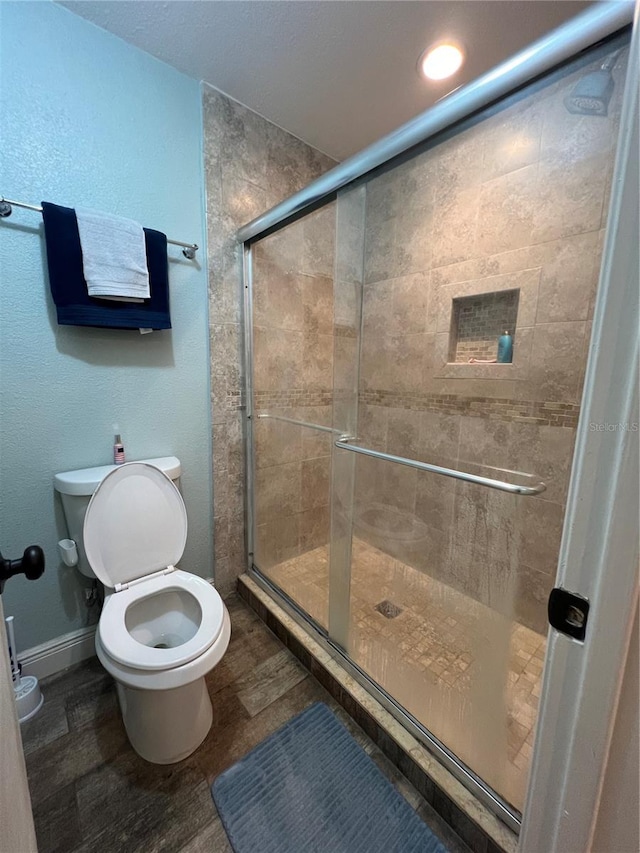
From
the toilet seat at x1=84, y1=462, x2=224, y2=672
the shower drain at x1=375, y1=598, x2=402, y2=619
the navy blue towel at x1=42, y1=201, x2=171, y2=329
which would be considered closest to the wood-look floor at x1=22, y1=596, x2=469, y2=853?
the toilet seat at x1=84, y1=462, x2=224, y2=672

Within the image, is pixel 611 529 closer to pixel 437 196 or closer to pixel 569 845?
pixel 569 845

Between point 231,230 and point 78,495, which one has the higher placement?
point 231,230

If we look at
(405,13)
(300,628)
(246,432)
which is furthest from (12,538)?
(405,13)

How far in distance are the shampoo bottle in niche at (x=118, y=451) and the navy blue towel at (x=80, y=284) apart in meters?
0.45

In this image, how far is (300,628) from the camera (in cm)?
154

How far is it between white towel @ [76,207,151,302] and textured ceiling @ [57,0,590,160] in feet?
2.13

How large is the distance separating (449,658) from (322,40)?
2275mm

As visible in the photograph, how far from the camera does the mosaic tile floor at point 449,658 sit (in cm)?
103

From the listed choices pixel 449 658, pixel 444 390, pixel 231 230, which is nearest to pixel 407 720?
pixel 449 658

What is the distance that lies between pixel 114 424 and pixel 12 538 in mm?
525

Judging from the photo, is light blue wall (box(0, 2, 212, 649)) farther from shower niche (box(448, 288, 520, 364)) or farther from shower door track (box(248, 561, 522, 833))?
shower niche (box(448, 288, 520, 364))

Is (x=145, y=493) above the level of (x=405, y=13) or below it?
below
